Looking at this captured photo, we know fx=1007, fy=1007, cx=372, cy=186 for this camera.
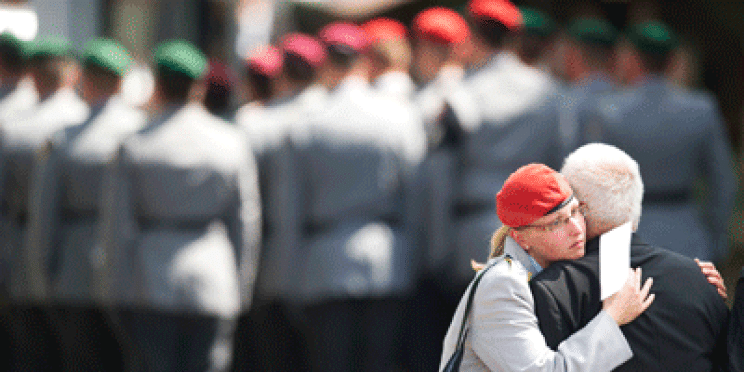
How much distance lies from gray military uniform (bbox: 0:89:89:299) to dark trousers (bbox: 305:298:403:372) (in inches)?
68.2

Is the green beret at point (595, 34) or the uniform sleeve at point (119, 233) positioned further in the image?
the green beret at point (595, 34)

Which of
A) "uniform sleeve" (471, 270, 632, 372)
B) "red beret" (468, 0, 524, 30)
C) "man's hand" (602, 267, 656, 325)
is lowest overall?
"uniform sleeve" (471, 270, 632, 372)

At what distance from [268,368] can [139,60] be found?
16.0 feet

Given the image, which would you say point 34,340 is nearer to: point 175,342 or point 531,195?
point 175,342

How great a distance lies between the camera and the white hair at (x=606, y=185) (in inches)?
101

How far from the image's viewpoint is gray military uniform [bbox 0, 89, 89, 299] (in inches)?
222

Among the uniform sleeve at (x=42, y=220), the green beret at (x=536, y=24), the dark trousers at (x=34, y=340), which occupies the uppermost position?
the green beret at (x=536, y=24)

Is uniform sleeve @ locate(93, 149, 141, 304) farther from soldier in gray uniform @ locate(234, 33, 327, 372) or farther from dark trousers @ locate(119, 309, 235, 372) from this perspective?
soldier in gray uniform @ locate(234, 33, 327, 372)

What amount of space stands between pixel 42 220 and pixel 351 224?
1.66m

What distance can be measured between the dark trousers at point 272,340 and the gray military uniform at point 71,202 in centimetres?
98

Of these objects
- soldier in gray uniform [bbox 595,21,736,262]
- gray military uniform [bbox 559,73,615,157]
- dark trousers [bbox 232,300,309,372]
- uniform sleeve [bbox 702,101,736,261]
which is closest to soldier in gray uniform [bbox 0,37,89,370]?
dark trousers [bbox 232,300,309,372]

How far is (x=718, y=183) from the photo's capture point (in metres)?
4.83

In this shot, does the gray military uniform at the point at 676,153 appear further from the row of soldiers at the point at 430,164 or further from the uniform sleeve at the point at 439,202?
the uniform sleeve at the point at 439,202

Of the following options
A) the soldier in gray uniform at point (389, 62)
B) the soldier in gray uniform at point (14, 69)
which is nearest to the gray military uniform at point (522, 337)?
the soldier in gray uniform at point (389, 62)
